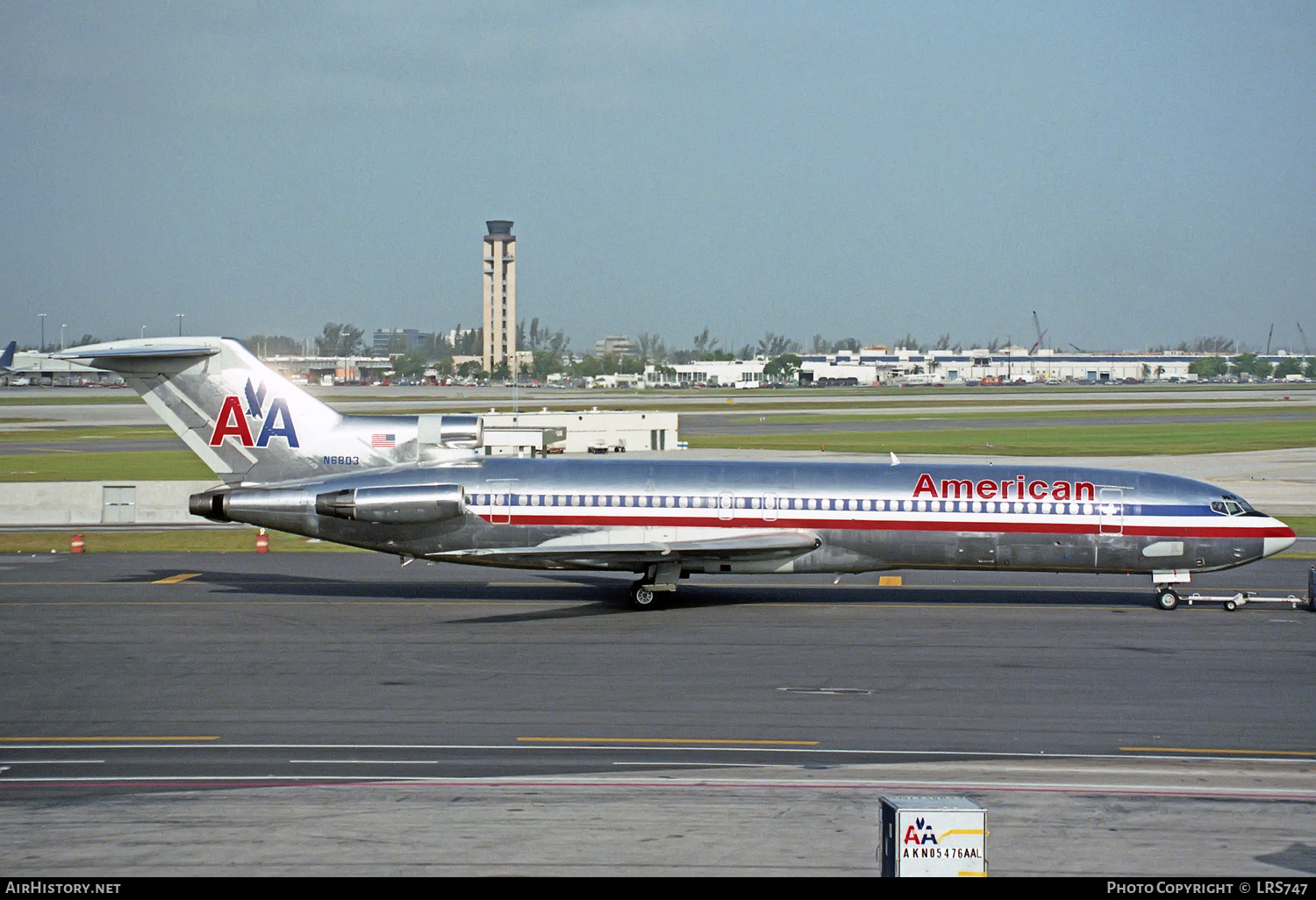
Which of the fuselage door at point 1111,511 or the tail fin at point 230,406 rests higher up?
the tail fin at point 230,406

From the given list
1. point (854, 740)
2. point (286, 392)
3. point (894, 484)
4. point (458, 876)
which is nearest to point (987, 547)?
point (894, 484)

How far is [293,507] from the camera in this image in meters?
30.1

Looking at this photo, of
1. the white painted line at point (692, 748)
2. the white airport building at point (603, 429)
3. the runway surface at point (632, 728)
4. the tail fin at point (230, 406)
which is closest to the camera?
the runway surface at point (632, 728)

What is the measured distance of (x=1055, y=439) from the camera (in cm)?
8544

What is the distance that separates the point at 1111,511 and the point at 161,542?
30827 millimetres

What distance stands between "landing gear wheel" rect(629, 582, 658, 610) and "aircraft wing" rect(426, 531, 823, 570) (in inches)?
26.9

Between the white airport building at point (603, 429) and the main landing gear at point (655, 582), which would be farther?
the white airport building at point (603, 429)

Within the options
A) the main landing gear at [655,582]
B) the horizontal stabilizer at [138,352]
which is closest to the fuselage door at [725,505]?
the main landing gear at [655,582]

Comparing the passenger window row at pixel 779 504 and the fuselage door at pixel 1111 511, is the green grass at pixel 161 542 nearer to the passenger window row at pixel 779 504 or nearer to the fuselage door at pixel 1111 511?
the passenger window row at pixel 779 504

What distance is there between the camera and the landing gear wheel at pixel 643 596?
30203 mm

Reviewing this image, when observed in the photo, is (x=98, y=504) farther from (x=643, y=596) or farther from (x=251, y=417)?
(x=643, y=596)

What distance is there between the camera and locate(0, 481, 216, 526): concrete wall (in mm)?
48156

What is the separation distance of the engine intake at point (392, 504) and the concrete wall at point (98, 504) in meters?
20.7
